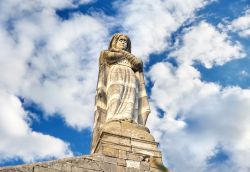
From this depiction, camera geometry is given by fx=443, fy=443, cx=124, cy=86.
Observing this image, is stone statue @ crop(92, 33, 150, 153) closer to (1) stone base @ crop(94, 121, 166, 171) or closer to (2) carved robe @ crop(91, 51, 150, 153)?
(2) carved robe @ crop(91, 51, 150, 153)

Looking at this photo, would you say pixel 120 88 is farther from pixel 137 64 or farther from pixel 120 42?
pixel 120 42

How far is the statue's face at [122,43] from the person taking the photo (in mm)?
13188

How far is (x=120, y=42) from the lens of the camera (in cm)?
1328

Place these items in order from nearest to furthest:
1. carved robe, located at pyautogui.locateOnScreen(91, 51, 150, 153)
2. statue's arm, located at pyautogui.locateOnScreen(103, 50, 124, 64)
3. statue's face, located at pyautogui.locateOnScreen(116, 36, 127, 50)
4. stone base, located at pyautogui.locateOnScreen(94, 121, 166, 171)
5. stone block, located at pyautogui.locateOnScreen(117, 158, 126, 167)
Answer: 1. stone block, located at pyautogui.locateOnScreen(117, 158, 126, 167)
2. stone base, located at pyautogui.locateOnScreen(94, 121, 166, 171)
3. carved robe, located at pyautogui.locateOnScreen(91, 51, 150, 153)
4. statue's arm, located at pyautogui.locateOnScreen(103, 50, 124, 64)
5. statue's face, located at pyautogui.locateOnScreen(116, 36, 127, 50)

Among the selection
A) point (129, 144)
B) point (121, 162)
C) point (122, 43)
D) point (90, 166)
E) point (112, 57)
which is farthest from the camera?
point (122, 43)

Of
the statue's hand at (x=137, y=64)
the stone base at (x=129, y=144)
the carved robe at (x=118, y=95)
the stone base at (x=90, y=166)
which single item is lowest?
the stone base at (x=90, y=166)

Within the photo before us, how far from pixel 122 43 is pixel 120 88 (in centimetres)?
208

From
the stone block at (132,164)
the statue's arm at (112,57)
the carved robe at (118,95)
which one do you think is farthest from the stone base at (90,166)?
the statue's arm at (112,57)

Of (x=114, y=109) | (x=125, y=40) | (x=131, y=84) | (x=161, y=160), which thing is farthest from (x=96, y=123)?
(x=125, y=40)

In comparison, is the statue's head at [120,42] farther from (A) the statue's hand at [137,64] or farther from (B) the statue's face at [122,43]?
(A) the statue's hand at [137,64]

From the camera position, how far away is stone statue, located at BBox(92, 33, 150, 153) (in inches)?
447

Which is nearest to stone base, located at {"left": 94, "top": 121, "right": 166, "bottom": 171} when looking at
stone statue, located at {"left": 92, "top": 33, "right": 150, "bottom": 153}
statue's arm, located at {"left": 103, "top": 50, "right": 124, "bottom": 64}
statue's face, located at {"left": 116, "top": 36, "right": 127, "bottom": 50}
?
stone statue, located at {"left": 92, "top": 33, "right": 150, "bottom": 153}

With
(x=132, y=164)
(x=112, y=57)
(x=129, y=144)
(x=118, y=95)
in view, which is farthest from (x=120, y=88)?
(x=132, y=164)

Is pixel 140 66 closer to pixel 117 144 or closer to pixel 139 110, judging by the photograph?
pixel 139 110
